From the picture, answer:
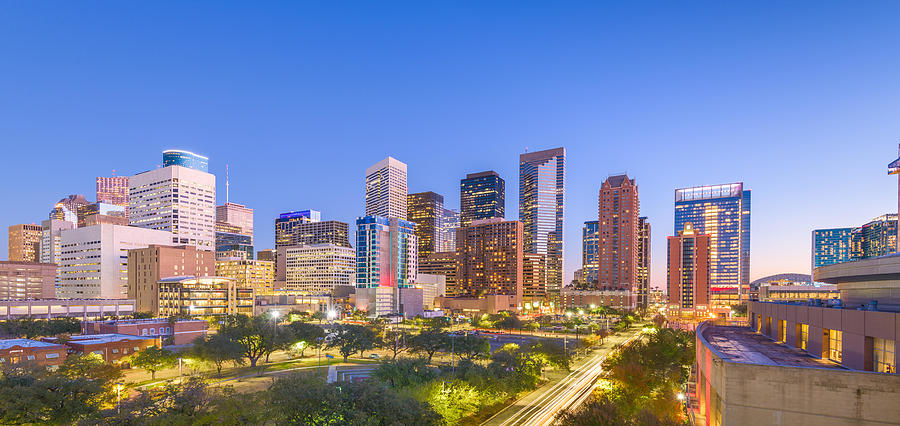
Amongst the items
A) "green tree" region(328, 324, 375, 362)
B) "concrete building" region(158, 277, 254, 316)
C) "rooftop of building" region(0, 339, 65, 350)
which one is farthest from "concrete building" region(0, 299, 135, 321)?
"green tree" region(328, 324, 375, 362)

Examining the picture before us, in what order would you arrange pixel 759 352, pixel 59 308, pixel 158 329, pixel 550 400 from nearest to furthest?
pixel 759 352, pixel 550 400, pixel 158 329, pixel 59 308

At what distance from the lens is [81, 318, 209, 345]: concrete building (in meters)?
95.7

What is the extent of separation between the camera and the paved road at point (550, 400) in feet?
163

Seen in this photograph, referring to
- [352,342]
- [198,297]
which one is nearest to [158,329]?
[352,342]

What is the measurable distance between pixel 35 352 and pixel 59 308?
90413 millimetres

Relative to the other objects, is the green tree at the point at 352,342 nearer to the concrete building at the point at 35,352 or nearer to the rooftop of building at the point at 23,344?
the concrete building at the point at 35,352

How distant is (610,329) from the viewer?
147000mm

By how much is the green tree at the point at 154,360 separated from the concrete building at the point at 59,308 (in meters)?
79.7

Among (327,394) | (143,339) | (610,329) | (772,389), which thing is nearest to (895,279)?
(772,389)

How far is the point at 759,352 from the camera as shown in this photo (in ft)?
122

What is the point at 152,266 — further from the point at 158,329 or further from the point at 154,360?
the point at 154,360

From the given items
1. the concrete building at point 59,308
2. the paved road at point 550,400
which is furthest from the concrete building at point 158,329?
the paved road at point 550,400

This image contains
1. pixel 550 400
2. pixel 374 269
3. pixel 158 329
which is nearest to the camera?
pixel 550 400

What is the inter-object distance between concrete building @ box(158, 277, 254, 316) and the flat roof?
149638 millimetres
